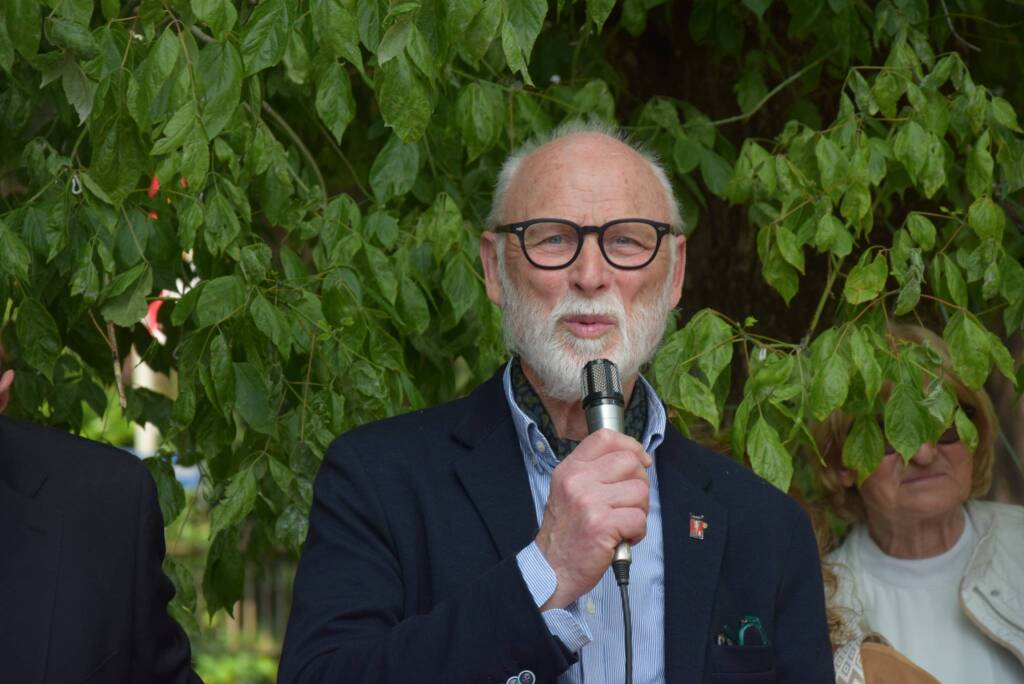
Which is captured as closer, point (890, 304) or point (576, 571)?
point (576, 571)

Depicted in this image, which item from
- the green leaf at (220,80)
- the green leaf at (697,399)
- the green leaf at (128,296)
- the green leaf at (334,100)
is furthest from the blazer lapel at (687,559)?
the green leaf at (128,296)


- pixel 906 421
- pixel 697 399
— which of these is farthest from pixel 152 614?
pixel 906 421

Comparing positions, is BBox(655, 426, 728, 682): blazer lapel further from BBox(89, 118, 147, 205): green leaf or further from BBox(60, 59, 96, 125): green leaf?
BBox(60, 59, 96, 125): green leaf

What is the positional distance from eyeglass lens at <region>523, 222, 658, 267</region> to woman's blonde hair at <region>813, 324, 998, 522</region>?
1.19 m

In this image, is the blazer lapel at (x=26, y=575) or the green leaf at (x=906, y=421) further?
the green leaf at (x=906, y=421)

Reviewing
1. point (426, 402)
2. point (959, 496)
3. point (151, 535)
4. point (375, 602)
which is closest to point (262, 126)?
point (426, 402)

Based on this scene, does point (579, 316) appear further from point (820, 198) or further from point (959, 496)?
point (959, 496)

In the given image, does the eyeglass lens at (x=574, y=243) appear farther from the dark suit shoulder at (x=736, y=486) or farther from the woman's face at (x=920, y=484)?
the woman's face at (x=920, y=484)

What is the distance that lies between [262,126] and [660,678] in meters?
1.65

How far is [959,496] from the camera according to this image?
4277 millimetres

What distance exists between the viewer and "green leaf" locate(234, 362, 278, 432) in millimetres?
3604

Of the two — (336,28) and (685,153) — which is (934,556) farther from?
(336,28)

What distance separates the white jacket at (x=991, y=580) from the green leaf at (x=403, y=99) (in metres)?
1.80

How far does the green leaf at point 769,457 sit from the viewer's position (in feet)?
11.7
